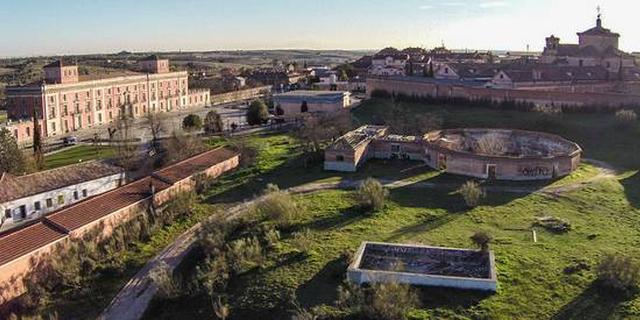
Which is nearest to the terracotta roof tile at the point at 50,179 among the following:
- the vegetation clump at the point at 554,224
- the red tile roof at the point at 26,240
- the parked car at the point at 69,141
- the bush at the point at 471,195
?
the red tile roof at the point at 26,240

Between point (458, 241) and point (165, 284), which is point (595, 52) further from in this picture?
point (165, 284)

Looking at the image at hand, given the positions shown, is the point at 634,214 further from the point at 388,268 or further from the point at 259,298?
the point at 259,298

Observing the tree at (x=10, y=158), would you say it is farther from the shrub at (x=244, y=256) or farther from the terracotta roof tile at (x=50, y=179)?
the shrub at (x=244, y=256)

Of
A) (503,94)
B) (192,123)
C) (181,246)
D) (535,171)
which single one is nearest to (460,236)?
(535,171)

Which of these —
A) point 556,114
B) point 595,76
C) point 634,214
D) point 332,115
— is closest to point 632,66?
point 595,76

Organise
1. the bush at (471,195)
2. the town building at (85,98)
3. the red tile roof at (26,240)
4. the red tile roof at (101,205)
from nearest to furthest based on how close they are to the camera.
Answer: the red tile roof at (26,240)
the red tile roof at (101,205)
the bush at (471,195)
the town building at (85,98)

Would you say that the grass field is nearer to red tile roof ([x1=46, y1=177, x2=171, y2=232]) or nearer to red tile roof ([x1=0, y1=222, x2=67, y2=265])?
red tile roof ([x1=46, y1=177, x2=171, y2=232])
